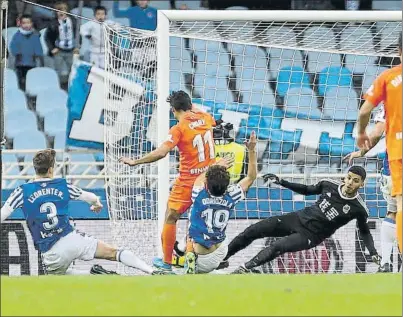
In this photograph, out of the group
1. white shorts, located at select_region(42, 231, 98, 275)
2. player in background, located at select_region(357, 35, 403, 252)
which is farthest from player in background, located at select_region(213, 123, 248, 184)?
player in background, located at select_region(357, 35, 403, 252)

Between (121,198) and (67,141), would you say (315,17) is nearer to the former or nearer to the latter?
(121,198)

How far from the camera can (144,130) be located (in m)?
11.4

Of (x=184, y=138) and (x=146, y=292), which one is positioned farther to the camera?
(x=184, y=138)

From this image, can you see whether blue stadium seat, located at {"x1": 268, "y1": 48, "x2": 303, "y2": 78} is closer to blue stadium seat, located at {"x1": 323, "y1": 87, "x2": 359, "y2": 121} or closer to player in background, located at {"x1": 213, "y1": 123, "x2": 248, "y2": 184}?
blue stadium seat, located at {"x1": 323, "y1": 87, "x2": 359, "y2": 121}

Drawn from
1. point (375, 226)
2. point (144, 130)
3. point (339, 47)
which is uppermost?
point (339, 47)

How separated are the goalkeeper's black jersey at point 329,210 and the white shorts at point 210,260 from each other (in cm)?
93

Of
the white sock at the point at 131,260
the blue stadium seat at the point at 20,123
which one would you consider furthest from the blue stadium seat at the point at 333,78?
the blue stadium seat at the point at 20,123

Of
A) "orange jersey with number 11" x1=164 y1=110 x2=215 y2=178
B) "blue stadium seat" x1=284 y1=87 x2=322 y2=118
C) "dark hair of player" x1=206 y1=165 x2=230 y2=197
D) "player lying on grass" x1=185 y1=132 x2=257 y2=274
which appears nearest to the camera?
"dark hair of player" x1=206 y1=165 x2=230 y2=197

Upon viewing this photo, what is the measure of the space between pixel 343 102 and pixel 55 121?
5.18m

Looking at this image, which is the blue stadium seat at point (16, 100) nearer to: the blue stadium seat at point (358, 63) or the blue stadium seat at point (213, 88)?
the blue stadium seat at point (213, 88)

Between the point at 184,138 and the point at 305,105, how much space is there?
2170 mm

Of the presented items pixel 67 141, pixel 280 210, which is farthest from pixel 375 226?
pixel 67 141

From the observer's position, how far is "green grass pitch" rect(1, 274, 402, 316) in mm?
5332

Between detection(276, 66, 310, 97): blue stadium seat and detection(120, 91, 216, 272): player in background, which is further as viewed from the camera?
detection(276, 66, 310, 97): blue stadium seat
